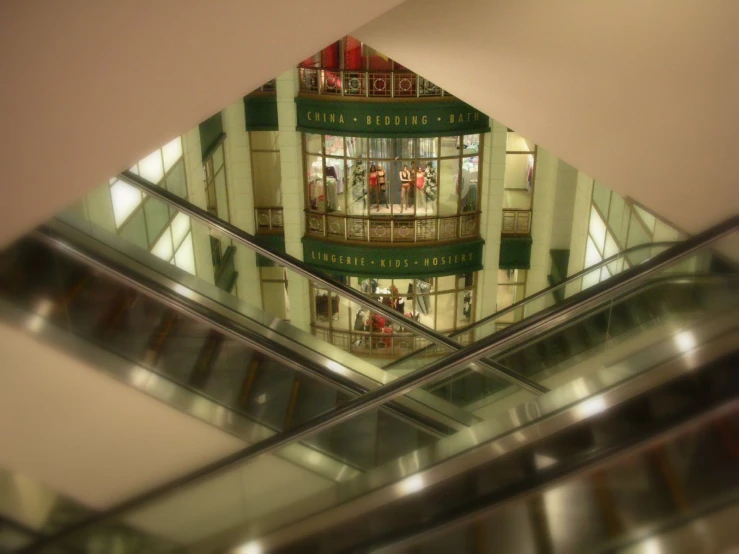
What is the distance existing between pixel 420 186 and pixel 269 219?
3.41 m

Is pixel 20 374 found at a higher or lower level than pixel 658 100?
lower

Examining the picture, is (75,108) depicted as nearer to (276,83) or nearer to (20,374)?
(20,374)

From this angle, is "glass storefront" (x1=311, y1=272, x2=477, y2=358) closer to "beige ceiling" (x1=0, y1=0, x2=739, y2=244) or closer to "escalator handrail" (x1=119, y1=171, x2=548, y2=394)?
"escalator handrail" (x1=119, y1=171, x2=548, y2=394)

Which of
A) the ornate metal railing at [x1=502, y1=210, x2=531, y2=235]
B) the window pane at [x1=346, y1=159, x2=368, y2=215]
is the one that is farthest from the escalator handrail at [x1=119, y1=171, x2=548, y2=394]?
the ornate metal railing at [x1=502, y1=210, x2=531, y2=235]

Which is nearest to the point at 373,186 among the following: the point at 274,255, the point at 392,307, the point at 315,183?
the point at 315,183

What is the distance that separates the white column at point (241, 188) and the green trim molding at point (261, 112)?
143 mm

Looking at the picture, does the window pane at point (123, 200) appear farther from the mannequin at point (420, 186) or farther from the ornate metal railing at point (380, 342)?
the ornate metal railing at point (380, 342)

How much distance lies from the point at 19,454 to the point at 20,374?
576mm

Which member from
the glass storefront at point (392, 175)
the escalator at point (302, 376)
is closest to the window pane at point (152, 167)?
the escalator at point (302, 376)

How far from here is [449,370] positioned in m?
4.34

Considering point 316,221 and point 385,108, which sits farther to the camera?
point 316,221

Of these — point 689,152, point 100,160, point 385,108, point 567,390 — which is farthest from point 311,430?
point 385,108

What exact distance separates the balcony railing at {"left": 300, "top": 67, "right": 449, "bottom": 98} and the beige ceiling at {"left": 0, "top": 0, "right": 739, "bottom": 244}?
7.85 metres

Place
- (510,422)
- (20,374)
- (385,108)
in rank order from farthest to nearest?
(385,108)
(510,422)
(20,374)
